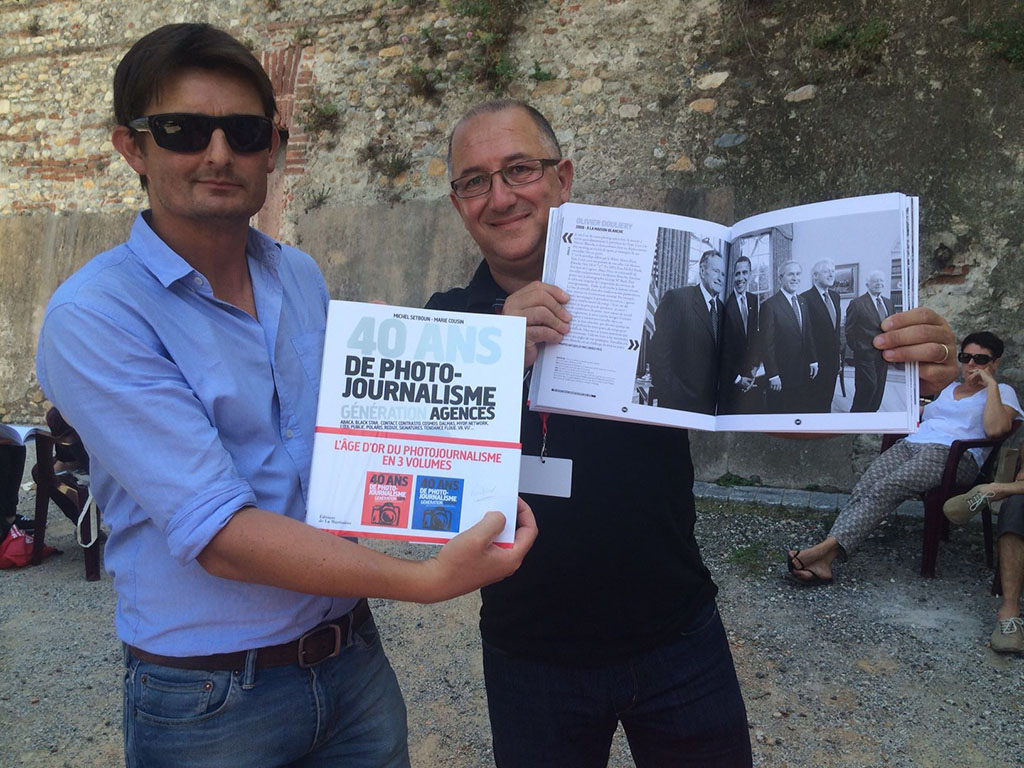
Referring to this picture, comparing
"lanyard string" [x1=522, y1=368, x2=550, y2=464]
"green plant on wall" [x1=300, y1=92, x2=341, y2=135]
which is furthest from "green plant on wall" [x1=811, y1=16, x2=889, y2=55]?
"lanyard string" [x1=522, y1=368, x2=550, y2=464]

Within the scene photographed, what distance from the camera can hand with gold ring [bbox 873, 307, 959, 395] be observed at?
1.33 meters

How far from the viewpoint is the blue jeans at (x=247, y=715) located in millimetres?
1267

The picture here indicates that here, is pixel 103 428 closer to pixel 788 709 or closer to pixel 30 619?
pixel 788 709

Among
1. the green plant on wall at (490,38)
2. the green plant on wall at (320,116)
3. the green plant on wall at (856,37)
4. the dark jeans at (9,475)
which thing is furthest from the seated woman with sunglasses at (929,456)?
the green plant on wall at (320,116)

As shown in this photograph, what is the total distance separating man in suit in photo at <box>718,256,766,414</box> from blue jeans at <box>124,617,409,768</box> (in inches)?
36.3

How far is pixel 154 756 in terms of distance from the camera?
1.29m

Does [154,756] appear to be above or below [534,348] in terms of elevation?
below

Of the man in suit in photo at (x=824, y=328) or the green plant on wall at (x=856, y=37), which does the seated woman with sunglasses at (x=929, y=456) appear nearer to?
the green plant on wall at (x=856, y=37)

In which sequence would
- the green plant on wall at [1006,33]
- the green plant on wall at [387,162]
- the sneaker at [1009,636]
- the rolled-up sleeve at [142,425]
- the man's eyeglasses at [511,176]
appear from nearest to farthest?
the rolled-up sleeve at [142,425] < the man's eyeglasses at [511,176] < the sneaker at [1009,636] < the green plant on wall at [1006,33] < the green plant on wall at [387,162]

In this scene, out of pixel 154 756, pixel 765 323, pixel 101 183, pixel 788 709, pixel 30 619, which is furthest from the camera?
pixel 101 183

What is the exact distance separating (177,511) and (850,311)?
1.23 m

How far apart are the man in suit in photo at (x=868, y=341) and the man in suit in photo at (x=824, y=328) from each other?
0.03 metres

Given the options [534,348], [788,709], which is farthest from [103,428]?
[788,709]

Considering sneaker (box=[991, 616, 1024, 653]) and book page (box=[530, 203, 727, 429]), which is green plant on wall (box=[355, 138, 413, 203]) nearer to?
sneaker (box=[991, 616, 1024, 653])
